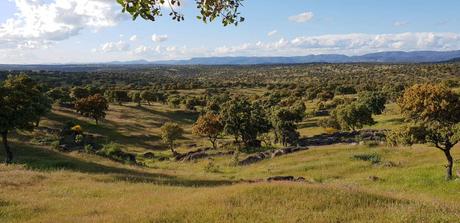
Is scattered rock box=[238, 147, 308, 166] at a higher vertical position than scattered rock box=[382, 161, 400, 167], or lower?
lower

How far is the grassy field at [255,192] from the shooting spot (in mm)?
15633

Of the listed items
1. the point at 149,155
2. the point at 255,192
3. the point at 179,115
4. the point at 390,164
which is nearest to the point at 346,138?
the point at 390,164

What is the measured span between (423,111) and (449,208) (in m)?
19.7

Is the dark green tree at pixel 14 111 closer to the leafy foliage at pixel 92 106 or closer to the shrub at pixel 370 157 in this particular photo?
the shrub at pixel 370 157

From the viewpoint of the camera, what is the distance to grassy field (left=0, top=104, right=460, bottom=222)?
615 inches

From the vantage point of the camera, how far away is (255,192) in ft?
61.8

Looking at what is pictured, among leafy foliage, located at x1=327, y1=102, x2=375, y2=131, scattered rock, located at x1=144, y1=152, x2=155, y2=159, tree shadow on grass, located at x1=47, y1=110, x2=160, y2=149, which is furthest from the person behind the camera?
tree shadow on grass, located at x1=47, y1=110, x2=160, y2=149

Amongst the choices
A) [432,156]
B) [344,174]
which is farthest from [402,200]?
[432,156]

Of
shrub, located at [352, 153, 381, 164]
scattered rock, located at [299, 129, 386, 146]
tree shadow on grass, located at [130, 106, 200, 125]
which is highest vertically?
shrub, located at [352, 153, 381, 164]

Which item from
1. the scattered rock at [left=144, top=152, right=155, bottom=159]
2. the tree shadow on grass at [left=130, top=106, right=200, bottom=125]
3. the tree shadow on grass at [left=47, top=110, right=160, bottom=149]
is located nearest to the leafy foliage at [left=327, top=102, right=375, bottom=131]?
the tree shadow on grass at [left=47, top=110, right=160, bottom=149]

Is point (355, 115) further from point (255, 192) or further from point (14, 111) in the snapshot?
point (255, 192)

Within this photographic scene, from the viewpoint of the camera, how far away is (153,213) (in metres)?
15.9

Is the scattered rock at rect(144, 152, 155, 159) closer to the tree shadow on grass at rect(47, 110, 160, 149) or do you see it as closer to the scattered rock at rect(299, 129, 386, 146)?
the tree shadow on grass at rect(47, 110, 160, 149)

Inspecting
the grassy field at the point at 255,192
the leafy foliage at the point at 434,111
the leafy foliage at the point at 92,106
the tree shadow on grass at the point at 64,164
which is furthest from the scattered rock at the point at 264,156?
the leafy foliage at the point at 92,106
